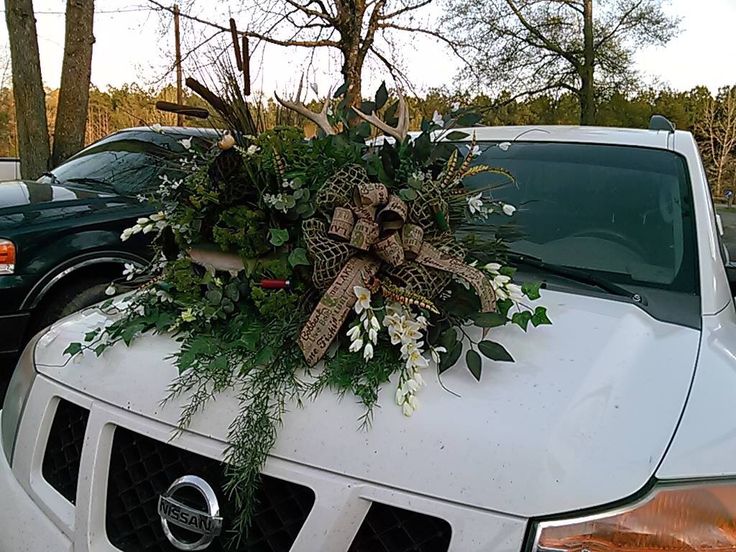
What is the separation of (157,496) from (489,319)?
87cm

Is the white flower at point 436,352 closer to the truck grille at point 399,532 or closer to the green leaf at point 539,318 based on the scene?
the green leaf at point 539,318

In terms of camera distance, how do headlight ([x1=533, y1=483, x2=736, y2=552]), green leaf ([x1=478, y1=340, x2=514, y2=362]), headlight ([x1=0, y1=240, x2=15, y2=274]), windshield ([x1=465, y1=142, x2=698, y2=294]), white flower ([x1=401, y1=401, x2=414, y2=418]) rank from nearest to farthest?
1. headlight ([x1=533, y1=483, x2=736, y2=552])
2. white flower ([x1=401, y1=401, x2=414, y2=418])
3. green leaf ([x1=478, y1=340, x2=514, y2=362])
4. windshield ([x1=465, y1=142, x2=698, y2=294])
5. headlight ([x1=0, y1=240, x2=15, y2=274])

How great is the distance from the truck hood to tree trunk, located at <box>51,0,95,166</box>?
25.8 ft

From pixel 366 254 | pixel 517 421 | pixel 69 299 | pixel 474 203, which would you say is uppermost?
pixel 474 203

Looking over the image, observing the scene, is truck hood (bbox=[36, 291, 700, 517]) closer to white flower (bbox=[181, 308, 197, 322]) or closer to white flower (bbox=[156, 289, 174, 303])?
white flower (bbox=[181, 308, 197, 322])

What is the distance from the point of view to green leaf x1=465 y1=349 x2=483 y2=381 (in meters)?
1.41

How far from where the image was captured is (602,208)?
2393mm

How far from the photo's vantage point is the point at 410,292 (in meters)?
1.54

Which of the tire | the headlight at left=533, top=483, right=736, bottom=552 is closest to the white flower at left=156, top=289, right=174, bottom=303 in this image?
the headlight at left=533, top=483, right=736, bottom=552

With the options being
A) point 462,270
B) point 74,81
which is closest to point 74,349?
point 462,270

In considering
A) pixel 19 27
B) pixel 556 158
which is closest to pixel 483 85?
pixel 19 27

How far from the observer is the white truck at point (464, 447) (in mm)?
1183

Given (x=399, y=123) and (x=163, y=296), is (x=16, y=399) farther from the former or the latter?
(x=399, y=123)

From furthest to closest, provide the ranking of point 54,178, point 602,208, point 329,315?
1. point 54,178
2. point 602,208
3. point 329,315
